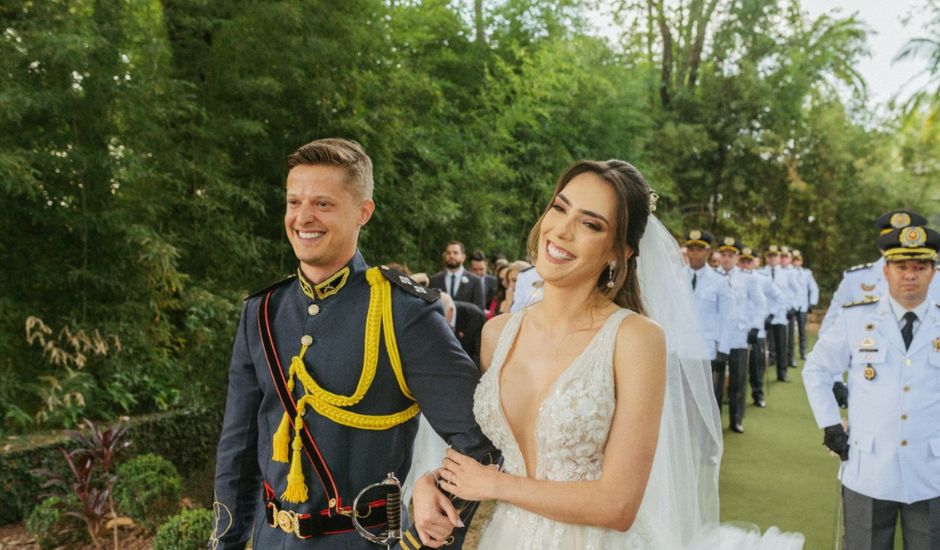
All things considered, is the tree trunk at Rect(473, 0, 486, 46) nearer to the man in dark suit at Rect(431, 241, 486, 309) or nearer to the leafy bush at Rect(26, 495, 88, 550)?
the man in dark suit at Rect(431, 241, 486, 309)

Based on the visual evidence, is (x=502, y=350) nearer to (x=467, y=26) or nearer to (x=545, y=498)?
(x=545, y=498)

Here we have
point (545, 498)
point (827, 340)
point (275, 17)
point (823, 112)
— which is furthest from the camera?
point (823, 112)

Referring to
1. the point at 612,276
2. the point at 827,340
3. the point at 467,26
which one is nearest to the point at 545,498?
the point at 612,276

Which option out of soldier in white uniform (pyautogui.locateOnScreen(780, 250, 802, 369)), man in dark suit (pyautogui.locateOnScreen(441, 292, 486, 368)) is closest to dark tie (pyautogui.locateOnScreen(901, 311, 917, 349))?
man in dark suit (pyautogui.locateOnScreen(441, 292, 486, 368))

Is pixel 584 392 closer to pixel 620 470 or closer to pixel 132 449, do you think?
pixel 620 470

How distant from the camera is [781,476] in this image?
19.7 ft

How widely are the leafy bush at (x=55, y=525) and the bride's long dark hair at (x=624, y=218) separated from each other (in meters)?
3.84

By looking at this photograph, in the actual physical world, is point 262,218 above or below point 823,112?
below

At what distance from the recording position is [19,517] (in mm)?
4848

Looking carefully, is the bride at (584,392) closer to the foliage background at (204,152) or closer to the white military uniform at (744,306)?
the foliage background at (204,152)

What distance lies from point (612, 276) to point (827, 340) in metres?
2.17

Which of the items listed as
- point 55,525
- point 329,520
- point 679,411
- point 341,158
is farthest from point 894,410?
point 55,525

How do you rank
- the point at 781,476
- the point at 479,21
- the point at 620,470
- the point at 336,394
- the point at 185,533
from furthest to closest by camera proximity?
1. the point at 479,21
2. the point at 781,476
3. the point at 185,533
4. the point at 336,394
5. the point at 620,470

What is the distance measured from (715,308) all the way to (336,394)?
613cm
